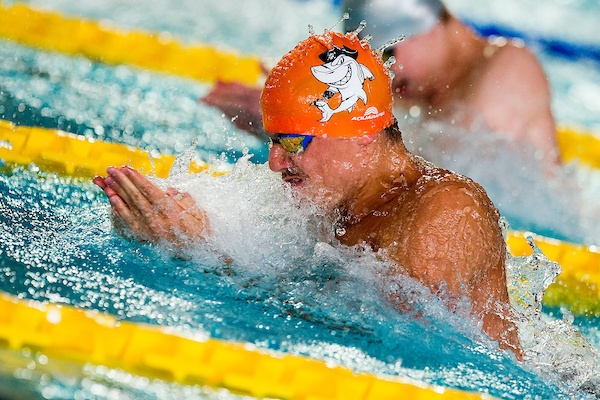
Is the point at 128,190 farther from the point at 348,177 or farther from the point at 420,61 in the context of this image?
the point at 420,61

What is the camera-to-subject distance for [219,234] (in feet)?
9.47

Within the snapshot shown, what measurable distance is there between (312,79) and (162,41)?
11.1 feet

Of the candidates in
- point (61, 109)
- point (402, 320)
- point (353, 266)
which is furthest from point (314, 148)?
point (61, 109)

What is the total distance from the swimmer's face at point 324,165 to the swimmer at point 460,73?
1437 millimetres

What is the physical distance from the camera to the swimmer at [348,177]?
2.59 m

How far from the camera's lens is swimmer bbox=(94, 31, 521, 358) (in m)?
2.59

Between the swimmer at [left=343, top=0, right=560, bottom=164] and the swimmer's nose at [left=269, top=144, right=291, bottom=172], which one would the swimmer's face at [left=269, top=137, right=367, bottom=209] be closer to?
the swimmer's nose at [left=269, top=144, right=291, bottom=172]

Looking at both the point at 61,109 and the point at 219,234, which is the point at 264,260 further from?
the point at 61,109

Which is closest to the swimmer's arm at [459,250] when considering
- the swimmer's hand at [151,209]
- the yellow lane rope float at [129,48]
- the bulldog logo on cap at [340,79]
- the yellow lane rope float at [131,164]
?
the bulldog logo on cap at [340,79]

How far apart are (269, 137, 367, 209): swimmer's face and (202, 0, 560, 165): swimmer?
1.44 meters

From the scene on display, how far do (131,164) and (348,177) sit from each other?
138cm

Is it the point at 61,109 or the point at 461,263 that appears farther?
the point at 61,109

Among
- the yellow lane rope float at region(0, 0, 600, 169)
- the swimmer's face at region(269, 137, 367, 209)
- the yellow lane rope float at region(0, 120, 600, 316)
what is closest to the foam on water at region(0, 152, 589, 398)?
the swimmer's face at region(269, 137, 367, 209)

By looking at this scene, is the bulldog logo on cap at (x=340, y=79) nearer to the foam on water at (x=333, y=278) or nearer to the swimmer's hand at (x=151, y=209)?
the foam on water at (x=333, y=278)
